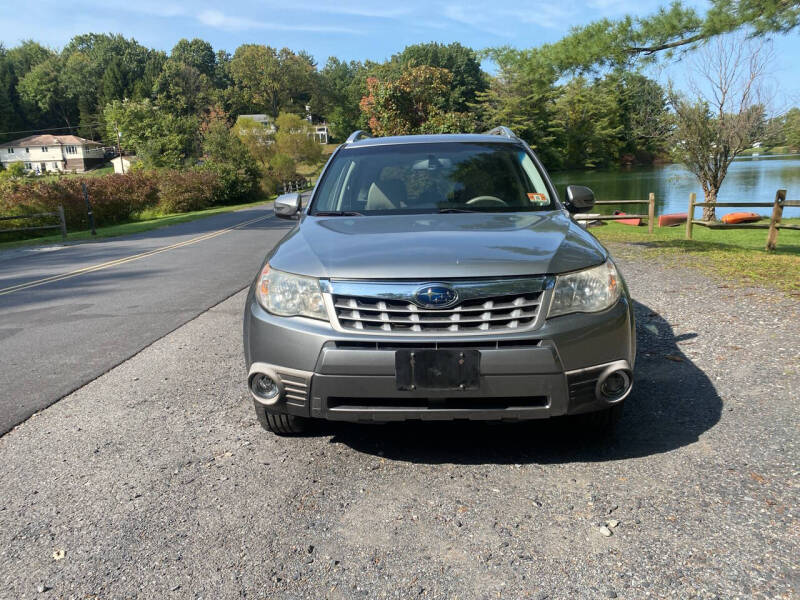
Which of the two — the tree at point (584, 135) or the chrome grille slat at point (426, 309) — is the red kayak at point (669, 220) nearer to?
the chrome grille slat at point (426, 309)

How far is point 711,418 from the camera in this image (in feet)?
12.1

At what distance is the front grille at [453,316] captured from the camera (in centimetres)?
281

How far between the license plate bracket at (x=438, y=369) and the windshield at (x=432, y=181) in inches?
60.9

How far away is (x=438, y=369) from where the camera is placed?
2756 mm

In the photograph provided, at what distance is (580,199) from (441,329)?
228 cm

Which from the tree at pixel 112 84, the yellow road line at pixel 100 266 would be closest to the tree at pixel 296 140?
the yellow road line at pixel 100 266

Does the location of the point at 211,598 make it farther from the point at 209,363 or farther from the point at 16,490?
the point at 209,363

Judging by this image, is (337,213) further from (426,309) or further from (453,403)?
(453,403)

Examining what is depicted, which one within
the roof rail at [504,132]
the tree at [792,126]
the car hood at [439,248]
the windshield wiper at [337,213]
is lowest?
the car hood at [439,248]

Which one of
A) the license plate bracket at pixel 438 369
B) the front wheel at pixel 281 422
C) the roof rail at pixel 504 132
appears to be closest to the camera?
the license plate bracket at pixel 438 369

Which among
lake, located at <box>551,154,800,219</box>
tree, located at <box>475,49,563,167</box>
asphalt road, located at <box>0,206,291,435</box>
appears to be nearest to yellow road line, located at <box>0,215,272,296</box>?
asphalt road, located at <box>0,206,291,435</box>

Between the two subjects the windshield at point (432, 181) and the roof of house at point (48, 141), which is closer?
the windshield at point (432, 181)

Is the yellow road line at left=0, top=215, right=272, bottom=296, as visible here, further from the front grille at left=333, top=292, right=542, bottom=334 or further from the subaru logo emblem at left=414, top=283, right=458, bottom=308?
the subaru logo emblem at left=414, top=283, right=458, bottom=308

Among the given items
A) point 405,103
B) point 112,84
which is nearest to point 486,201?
point 405,103
